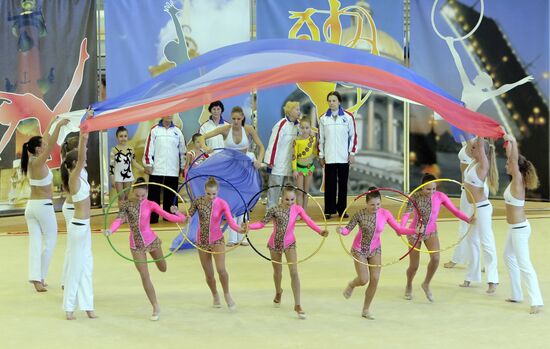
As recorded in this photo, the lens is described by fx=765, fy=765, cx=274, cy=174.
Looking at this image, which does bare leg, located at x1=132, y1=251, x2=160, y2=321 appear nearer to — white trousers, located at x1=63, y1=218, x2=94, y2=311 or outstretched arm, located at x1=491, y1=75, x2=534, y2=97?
white trousers, located at x1=63, y1=218, x2=94, y2=311

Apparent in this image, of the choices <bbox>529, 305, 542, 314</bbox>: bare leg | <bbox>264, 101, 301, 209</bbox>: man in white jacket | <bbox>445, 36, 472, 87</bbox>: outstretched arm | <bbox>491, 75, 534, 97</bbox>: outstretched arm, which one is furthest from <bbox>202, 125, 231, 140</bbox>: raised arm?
<bbox>491, 75, 534, 97</bbox>: outstretched arm

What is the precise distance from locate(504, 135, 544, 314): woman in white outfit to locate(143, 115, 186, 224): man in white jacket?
5290mm

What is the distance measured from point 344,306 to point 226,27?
661cm

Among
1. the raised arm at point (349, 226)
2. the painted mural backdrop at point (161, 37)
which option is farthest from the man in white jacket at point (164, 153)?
the raised arm at point (349, 226)

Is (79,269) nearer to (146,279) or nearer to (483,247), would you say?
(146,279)

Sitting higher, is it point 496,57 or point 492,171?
point 496,57

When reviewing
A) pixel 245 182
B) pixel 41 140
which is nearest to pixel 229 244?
pixel 245 182

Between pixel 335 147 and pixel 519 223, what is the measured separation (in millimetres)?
4691

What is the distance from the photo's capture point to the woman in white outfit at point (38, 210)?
732 centimetres

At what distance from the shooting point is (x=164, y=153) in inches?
419

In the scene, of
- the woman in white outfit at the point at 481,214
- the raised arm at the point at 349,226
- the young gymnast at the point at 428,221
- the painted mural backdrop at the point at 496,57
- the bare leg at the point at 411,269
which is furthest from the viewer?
the painted mural backdrop at the point at 496,57

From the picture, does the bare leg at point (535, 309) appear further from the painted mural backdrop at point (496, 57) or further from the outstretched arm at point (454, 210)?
the painted mural backdrop at point (496, 57)

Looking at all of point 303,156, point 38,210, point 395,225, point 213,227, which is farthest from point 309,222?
point 303,156

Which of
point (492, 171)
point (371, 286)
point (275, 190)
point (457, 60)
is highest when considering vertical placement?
point (457, 60)
